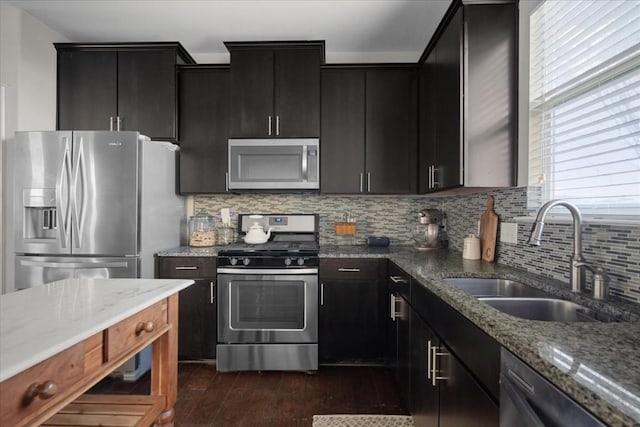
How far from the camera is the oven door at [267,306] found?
2.41m

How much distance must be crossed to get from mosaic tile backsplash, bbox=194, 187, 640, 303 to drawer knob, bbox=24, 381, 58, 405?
168cm

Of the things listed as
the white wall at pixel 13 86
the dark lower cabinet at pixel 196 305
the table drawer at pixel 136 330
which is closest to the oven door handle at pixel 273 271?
the dark lower cabinet at pixel 196 305

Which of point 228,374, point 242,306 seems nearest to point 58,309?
point 242,306

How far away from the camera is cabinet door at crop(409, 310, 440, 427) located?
1.44 metres

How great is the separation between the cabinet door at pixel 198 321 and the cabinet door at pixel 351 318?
2.71 ft

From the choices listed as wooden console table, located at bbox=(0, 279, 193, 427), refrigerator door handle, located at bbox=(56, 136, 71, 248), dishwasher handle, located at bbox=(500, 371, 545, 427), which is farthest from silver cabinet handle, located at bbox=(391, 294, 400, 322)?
refrigerator door handle, located at bbox=(56, 136, 71, 248)

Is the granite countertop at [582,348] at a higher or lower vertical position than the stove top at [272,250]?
lower

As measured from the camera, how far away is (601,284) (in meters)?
1.14

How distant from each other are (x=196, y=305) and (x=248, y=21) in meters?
2.18

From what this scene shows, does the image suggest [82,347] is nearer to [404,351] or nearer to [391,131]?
[404,351]

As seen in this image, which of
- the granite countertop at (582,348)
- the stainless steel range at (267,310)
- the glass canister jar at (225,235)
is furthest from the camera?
the glass canister jar at (225,235)

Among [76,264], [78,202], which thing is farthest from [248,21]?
[76,264]

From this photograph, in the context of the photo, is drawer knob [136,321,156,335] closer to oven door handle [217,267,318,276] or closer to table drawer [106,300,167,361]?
table drawer [106,300,167,361]

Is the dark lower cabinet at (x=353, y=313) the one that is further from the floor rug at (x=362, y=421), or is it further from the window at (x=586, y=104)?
the window at (x=586, y=104)
